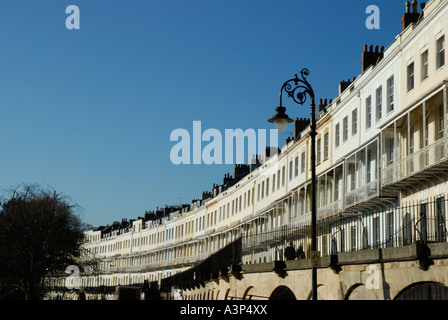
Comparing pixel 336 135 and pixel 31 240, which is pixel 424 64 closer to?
pixel 336 135

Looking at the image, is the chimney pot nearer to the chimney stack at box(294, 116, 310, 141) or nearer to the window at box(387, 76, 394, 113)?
the window at box(387, 76, 394, 113)

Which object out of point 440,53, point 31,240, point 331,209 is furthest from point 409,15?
point 31,240

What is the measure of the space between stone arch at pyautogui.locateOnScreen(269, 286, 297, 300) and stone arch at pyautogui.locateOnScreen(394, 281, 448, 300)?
8434 millimetres

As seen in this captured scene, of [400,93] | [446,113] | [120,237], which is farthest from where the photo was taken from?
[120,237]

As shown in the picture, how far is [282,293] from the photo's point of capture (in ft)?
75.6

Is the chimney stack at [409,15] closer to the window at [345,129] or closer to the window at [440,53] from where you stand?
the window at [440,53]

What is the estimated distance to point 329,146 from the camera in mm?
37375

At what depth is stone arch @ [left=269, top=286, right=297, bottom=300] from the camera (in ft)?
73.7

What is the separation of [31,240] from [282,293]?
2238 cm

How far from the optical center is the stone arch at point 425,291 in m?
12.9

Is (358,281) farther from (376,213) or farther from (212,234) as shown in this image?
(212,234)

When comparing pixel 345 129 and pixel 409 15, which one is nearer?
pixel 409 15

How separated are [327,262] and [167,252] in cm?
8143
